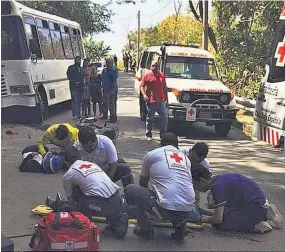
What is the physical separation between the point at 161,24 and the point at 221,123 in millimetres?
37376

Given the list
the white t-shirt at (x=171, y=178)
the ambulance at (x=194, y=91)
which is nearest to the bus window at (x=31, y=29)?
the ambulance at (x=194, y=91)

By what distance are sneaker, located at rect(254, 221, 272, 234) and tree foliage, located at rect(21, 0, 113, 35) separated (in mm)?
24714

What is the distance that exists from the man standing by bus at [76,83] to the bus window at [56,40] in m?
1.92

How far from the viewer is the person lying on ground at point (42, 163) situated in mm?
8445

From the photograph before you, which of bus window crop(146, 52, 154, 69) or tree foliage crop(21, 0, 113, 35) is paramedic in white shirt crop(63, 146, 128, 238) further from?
tree foliage crop(21, 0, 113, 35)

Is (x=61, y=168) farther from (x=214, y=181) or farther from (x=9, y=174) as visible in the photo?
(x=214, y=181)

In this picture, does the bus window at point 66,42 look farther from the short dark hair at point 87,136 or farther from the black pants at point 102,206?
the black pants at point 102,206

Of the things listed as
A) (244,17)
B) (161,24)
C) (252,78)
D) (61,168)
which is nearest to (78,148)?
(61,168)

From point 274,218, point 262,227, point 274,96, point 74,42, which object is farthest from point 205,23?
point 262,227

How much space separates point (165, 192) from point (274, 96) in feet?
19.7

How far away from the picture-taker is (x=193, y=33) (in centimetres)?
3334

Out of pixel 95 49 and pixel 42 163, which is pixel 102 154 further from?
pixel 95 49

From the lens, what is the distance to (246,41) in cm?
1988

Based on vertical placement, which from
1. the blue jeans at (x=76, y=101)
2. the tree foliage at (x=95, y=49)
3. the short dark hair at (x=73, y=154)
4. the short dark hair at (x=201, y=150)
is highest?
the short dark hair at (x=201, y=150)
